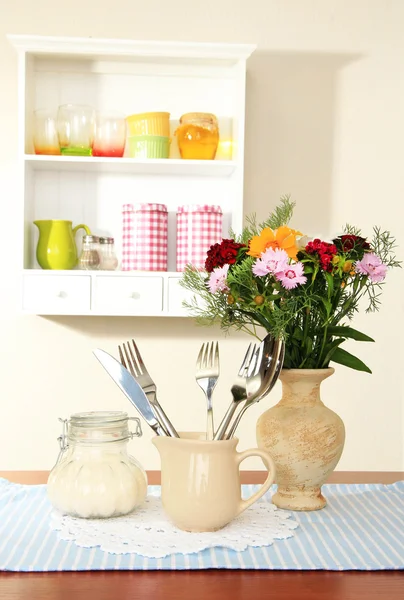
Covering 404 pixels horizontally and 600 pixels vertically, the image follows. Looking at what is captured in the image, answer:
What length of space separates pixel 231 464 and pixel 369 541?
0.18m

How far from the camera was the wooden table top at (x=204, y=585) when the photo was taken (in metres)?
0.70

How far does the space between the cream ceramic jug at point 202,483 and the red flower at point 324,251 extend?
25cm

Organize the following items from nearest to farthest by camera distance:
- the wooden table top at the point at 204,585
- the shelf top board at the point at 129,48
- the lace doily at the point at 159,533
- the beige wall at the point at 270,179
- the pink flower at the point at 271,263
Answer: the wooden table top at the point at 204,585 → the lace doily at the point at 159,533 → the pink flower at the point at 271,263 → the shelf top board at the point at 129,48 → the beige wall at the point at 270,179

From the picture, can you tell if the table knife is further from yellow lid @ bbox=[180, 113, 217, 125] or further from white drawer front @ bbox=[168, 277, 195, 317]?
yellow lid @ bbox=[180, 113, 217, 125]

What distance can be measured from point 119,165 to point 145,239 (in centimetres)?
24

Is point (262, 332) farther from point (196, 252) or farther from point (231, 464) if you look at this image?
point (231, 464)

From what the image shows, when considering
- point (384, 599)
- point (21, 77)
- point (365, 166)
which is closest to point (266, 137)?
point (365, 166)

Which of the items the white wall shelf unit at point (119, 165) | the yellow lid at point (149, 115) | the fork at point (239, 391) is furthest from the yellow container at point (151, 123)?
the fork at point (239, 391)

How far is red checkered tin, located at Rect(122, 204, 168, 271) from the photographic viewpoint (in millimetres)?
2236

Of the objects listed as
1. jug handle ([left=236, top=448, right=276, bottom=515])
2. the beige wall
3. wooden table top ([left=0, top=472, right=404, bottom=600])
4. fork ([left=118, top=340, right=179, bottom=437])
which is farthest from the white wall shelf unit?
wooden table top ([left=0, top=472, right=404, bottom=600])

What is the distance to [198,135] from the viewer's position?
224 cm

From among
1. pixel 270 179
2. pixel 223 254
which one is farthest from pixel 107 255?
pixel 223 254

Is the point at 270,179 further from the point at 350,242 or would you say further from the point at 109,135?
the point at 350,242

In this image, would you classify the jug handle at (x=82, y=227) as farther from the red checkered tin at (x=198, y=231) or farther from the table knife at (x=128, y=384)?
the table knife at (x=128, y=384)
